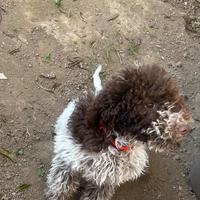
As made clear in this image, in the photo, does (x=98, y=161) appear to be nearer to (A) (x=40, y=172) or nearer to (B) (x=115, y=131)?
(B) (x=115, y=131)

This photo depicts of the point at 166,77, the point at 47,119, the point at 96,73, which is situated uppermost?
the point at 166,77

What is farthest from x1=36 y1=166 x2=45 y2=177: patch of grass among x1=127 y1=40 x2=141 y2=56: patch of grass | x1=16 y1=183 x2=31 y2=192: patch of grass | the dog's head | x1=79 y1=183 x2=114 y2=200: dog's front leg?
x1=127 y1=40 x2=141 y2=56: patch of grass

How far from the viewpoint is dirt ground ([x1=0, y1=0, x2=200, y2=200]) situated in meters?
4.38

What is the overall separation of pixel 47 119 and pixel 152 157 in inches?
32.5

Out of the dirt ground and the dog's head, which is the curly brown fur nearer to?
the dog's head

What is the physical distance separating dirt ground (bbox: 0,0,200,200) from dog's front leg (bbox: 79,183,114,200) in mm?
261

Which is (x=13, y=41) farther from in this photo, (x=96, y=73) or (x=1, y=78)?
(x=96, y=73)

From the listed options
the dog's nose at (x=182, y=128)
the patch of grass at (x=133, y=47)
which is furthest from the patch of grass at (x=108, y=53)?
the dog's nose at (x=182, y=128)

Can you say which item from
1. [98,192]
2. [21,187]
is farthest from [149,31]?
[21,187]

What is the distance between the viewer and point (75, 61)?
16.1 feet

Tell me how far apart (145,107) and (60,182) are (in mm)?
1002

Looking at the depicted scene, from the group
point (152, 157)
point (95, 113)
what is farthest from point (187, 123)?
point (152, 157)

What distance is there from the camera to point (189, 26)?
5.45m

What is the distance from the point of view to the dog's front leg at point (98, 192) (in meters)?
4.04
